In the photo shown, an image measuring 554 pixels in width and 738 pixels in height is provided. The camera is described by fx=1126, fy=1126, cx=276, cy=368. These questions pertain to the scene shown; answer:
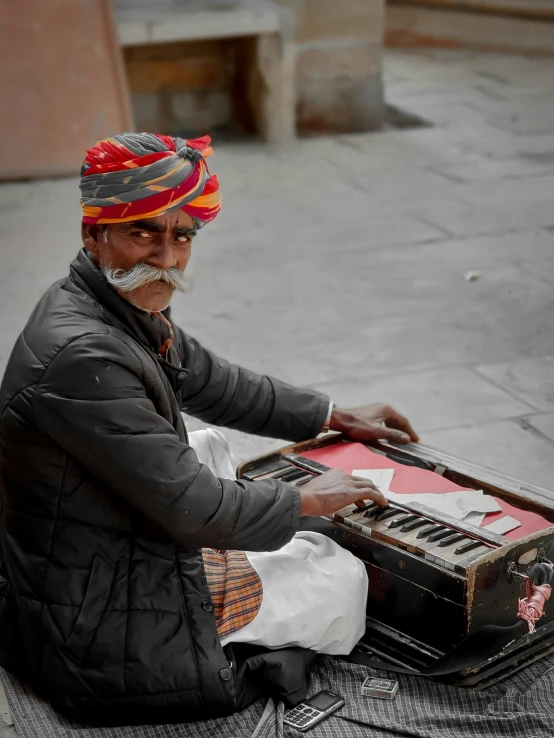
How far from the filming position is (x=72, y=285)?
9.05 ft

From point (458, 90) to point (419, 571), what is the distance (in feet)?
27.9

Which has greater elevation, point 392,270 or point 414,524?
point 414,524

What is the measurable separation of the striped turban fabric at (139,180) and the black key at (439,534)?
1.06 meters

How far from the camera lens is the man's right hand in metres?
2.88

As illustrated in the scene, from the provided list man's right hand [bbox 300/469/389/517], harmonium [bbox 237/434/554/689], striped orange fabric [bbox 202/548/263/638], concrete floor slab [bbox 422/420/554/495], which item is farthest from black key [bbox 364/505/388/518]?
concrete floor slab [bbox 422/420/554/495]

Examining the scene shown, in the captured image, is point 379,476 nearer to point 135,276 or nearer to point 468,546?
point 468,546

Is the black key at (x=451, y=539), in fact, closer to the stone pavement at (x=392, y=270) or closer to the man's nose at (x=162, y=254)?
the man's nose at (x=162, y=254)

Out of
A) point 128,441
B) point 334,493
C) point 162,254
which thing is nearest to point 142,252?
point 162,254

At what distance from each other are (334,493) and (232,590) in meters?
0.36

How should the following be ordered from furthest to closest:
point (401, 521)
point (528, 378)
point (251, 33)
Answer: point (251, 33) → point (528, 378) → point (401, 521)

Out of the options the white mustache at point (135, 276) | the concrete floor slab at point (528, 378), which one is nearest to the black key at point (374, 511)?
the white mustache at point (135, 276)

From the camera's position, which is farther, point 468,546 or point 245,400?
point 245,400

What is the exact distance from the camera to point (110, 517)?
2.66 m

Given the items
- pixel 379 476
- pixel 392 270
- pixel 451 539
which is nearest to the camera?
pixel 451 539
